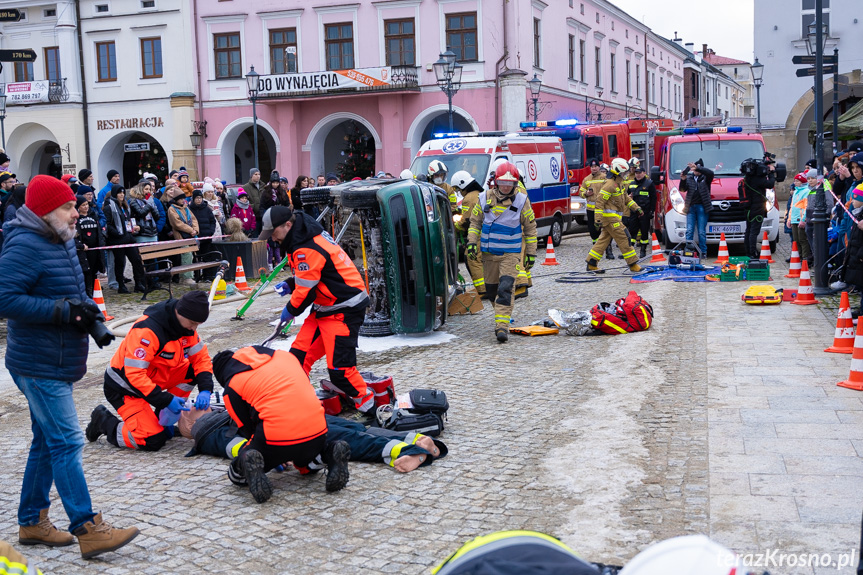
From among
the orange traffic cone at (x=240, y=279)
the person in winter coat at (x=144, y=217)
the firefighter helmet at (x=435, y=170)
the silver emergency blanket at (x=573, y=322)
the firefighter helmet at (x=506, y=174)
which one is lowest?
the silver emergency blanket at (x=573, y=322)

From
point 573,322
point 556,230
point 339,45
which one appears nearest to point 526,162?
point 556,230

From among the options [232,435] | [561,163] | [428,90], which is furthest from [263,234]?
[428,90]

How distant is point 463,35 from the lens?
33.3 meters

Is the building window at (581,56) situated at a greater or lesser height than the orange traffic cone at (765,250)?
greater

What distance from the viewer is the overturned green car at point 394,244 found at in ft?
33.1

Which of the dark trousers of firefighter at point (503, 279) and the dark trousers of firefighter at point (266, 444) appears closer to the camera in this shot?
the dark trousers of firefighter at point (266, 444)

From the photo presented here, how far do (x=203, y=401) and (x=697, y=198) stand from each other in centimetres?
1274

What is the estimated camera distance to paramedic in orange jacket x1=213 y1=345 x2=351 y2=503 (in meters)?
5.34

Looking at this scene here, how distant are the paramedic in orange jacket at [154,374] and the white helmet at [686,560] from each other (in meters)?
4.78

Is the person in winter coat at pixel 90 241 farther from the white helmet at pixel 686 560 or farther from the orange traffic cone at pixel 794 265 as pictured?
the white helmet at pixel 686 560

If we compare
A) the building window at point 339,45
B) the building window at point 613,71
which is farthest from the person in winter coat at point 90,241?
the building window at point 613,71

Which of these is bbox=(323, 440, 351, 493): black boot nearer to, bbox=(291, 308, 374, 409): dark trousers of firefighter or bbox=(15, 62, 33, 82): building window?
bbox=(291, 308, 374, 409): dark trousers of firefighter

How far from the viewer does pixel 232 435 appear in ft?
20.0

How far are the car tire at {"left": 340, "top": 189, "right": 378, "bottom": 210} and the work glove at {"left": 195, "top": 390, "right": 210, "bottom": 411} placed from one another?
3.96 metres
